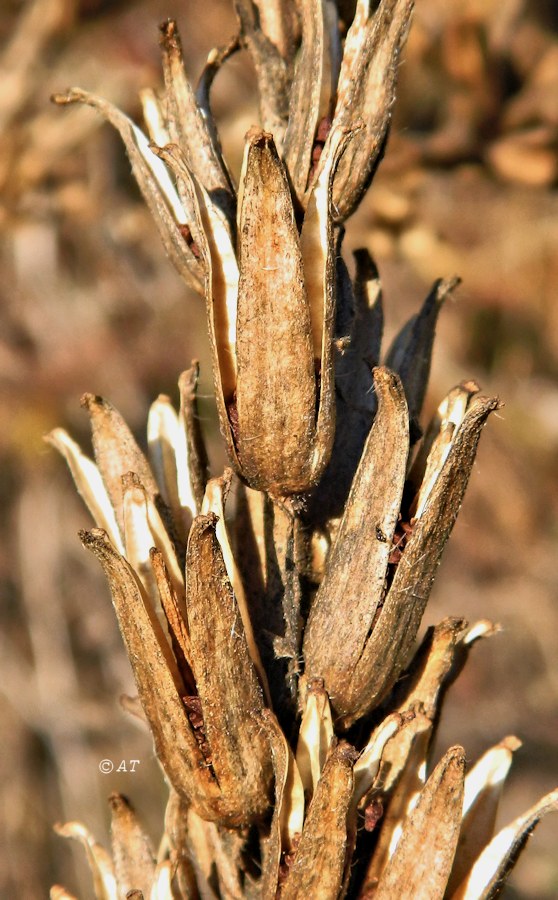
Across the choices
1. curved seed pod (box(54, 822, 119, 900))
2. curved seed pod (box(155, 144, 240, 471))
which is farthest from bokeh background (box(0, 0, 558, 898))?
curved seed pod (box(155, 144, 240, 471))

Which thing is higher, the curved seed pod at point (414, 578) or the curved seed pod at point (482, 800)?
the curved seed pod at point (414, 578)

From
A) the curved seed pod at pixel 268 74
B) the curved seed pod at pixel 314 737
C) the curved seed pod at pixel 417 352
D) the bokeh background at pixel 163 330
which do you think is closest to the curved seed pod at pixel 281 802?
the curved seed pod at pixel 314 737

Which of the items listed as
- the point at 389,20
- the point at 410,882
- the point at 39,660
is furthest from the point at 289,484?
A: the point at 39,660

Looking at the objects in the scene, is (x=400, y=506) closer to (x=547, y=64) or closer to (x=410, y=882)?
(x=410, y=882)

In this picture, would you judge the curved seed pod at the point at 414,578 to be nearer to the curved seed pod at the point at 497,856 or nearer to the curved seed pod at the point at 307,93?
the curved seed pod at the point at 497,856

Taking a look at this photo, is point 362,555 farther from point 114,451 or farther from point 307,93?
point 307,93

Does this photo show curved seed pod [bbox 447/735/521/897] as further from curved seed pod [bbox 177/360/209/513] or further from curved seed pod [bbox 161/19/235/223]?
curved seed pod [bbox 161/19/235/223]
